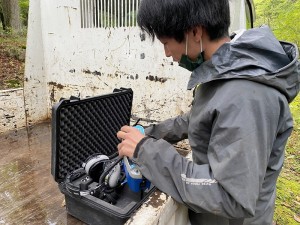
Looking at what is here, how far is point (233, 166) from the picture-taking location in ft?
2.37

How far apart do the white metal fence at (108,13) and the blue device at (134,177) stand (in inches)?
59.0

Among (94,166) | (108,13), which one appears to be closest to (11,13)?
(108,13)

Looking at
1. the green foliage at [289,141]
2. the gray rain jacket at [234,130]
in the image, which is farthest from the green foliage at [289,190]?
the gray rain jacket at [234,130]

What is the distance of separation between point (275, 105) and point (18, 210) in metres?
1.49

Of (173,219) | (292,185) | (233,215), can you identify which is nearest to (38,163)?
(173,219)

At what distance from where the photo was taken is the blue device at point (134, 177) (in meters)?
1.12

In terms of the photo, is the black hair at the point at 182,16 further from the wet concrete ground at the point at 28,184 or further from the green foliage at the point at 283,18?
the green foliage at the point at 283,18

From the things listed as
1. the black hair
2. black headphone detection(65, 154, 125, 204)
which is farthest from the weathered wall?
the black hair

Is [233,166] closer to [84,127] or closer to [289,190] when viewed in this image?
[84,127]

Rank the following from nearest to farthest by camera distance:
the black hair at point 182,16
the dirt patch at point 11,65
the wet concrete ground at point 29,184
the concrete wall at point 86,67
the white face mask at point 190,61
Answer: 1. the black hair at point 182,16
2. the white face mask at point 190,61
3. the wet concrete ground at point 29,184
4. the concrete wall at point 86,67
5. the dirt patch at point 11,65

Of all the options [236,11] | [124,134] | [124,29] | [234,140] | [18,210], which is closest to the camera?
[234,140]

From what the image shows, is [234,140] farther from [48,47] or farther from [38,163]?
[48,47]

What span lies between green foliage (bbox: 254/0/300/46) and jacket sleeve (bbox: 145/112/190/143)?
22.6 ft

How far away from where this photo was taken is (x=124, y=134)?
98cm
